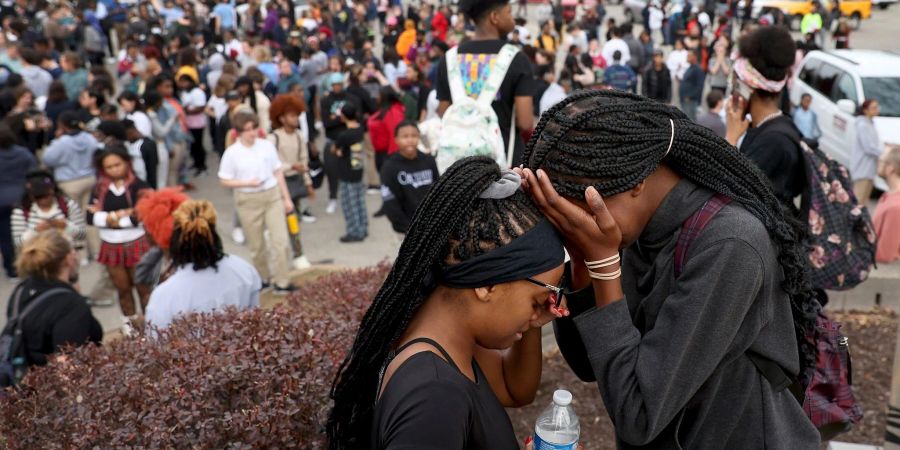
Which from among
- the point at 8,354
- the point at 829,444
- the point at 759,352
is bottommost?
the point at 829,444

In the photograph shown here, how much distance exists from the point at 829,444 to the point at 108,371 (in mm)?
3481

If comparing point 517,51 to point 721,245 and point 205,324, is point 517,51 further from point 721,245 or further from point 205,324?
point 721,245

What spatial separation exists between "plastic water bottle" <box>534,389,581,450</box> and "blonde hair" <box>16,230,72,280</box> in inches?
158

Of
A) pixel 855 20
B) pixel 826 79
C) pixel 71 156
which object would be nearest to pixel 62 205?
pixel 71 156

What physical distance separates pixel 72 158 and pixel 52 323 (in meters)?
4.95

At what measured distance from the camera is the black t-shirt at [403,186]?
7.49 meters

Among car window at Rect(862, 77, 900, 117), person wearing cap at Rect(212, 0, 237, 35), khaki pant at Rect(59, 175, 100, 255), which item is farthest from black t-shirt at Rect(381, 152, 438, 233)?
person wearing cap at Rect(212, 0, 237, 35)

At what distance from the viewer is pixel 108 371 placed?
11.1ft

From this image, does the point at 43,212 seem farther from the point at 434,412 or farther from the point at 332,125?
the point at 434,412

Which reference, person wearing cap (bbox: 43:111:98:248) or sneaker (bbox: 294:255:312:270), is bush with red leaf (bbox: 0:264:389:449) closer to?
sneaker (bbox: 294:255:312:270)

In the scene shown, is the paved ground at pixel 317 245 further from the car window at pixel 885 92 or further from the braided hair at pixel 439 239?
the car window at pixel 885 92

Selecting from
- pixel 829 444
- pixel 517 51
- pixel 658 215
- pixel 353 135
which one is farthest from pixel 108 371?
pixel 353 135

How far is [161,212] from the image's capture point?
240 inches

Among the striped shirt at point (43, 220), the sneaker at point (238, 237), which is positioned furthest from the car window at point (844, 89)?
the striped shirt at point (43, 220)
